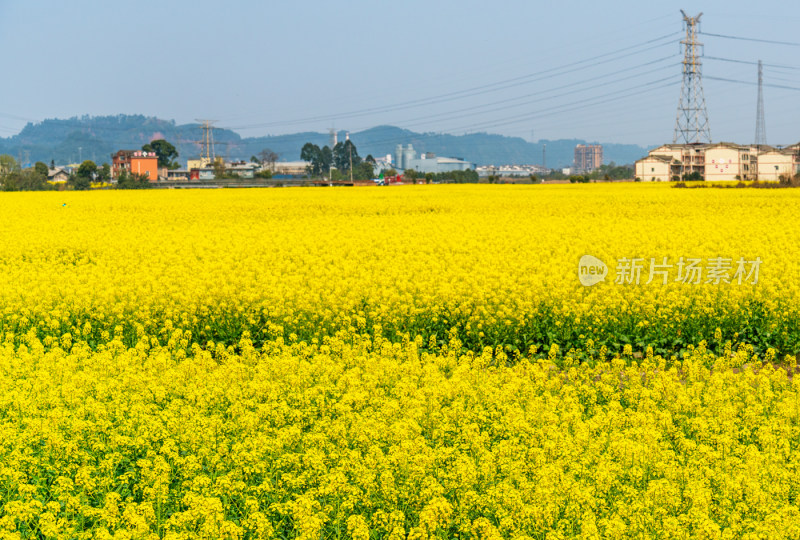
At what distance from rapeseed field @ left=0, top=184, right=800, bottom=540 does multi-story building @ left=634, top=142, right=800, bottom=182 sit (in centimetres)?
7870

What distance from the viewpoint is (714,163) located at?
90812mm

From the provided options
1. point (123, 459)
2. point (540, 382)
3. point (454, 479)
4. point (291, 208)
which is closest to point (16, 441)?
point (123, 459)

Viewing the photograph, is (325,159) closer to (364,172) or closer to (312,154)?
(312,154)

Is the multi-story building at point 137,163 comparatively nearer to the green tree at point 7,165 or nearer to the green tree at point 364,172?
the green tree at point 7,165

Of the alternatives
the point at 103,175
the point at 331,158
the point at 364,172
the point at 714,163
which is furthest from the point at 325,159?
the point at 714,163

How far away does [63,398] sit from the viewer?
24.9 feet

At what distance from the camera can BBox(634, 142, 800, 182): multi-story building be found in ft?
298

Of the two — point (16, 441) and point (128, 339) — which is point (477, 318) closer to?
point (128, 339)

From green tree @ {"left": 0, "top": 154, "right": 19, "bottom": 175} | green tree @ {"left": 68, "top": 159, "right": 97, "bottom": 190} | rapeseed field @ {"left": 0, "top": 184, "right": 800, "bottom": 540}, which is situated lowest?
rapeseed field @ {"left": 0, "top": 184, "right": 800, "bottom": 540}

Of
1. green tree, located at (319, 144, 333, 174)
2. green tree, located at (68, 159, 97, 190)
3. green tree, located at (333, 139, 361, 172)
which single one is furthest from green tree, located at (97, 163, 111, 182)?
green tree, located at (319, 144, 333, 174)

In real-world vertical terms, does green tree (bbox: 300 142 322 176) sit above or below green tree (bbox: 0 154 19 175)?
above

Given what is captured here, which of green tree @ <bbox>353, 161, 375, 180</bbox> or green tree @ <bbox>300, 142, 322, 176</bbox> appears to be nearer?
green tree @ <bbox>353, 161, 375, 180</bbox>

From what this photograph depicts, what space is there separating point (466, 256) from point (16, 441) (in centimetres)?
1021

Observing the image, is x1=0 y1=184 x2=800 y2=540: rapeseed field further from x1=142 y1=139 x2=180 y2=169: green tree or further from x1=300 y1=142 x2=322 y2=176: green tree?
x1=300 y1=142 x2=322 y2=176: green tree
